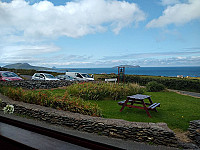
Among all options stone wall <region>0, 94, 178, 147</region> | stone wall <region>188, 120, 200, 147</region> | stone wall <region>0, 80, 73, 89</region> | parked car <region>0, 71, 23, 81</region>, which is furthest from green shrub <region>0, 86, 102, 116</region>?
parked car <region>0, 71, 23, 81</region>

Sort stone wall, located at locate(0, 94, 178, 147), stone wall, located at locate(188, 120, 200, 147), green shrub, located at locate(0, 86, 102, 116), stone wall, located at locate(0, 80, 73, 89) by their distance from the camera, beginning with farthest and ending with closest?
stone wall, located at locate(0, 80, 73, 89)
green shrub, located at locate(0, 86, 102, 116)
stone wall, located at locate(188, 120, 200, 147)
stone wall, located at locate(0, 94, 178, 147)

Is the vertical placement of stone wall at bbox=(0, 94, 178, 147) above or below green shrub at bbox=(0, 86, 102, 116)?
below

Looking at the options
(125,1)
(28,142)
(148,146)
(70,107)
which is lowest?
(148,146)

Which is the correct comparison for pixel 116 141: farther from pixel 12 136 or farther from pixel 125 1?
pixel 125 1

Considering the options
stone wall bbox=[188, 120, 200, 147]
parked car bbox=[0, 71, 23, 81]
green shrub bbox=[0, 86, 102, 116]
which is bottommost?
stone wall bbox=[188, 120, 200, 147]

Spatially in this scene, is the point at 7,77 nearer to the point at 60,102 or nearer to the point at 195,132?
the point at 60,102

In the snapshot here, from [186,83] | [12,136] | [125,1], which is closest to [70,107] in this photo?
[125,1]

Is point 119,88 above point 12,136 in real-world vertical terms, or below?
below

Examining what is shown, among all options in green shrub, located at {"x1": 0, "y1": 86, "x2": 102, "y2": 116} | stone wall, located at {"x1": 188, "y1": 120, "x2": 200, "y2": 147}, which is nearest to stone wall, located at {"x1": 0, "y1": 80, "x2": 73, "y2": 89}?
green shrub, located at {"x1": 0, "y1": 86, "x2": 102, "y2": 116}

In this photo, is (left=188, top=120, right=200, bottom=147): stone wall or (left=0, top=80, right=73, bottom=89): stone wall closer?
(left=188, top=120, right=200, bottom=147): stone wall

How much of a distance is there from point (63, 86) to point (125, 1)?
1064cm

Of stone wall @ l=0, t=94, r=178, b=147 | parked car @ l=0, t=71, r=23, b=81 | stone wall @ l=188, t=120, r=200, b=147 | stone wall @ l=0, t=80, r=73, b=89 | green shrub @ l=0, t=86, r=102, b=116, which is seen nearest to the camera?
stone wall @ l=0, t=94, r=178, b=147

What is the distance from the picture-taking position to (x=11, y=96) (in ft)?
29.2

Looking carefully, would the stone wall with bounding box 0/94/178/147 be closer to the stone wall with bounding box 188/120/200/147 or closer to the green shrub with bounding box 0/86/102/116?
the green shrub with bounding box 0/86/102/116
